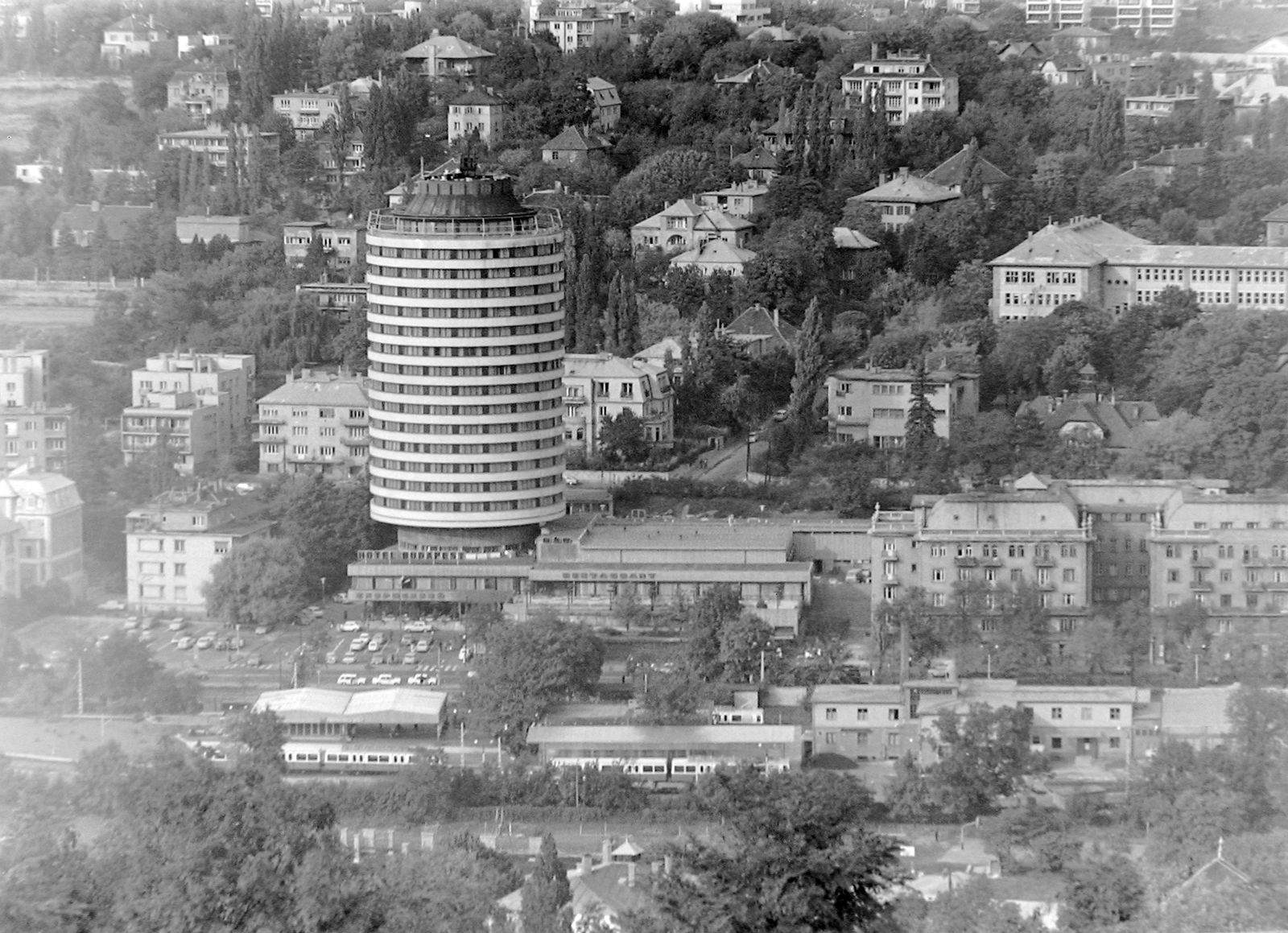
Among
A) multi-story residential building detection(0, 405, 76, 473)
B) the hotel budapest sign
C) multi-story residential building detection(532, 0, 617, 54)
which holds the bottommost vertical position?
the hotel budapest sign

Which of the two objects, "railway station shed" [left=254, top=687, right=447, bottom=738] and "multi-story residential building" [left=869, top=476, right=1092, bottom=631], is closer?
"railway station shed" [left=254, top=687, right=447, bottom=738]

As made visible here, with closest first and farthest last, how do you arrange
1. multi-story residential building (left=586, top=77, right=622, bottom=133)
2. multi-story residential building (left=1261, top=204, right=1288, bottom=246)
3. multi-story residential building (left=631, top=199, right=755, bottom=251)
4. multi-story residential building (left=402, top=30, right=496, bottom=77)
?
1. multi-story residential building (left=1261, top=204, right=1288, bottom=246)
2. multi-story residential building (left=631, top=199, right=755, bottom=251)
3. multi-story residential building (left=586, top=77, right=622, bottom=133)
4. multi-story residential building (left=402, top=30, right=496, bottom=77)

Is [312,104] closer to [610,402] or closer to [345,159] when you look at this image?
[345,159]

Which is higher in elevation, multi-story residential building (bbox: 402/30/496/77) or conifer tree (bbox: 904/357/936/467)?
multi-story residential building (bbox: 402/30/496/77)

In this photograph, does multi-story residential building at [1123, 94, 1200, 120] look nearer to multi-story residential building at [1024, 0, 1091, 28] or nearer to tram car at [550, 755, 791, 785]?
multi-story residential building at [1024, 0, 1091, 28]

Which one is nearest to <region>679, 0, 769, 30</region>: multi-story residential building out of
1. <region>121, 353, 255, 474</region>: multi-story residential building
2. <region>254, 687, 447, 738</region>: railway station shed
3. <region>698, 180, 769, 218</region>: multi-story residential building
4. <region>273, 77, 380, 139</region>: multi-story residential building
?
<region>273, 77, 380, 139</region>: multi-story residential building

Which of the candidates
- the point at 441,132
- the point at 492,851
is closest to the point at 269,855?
the point at 492,851

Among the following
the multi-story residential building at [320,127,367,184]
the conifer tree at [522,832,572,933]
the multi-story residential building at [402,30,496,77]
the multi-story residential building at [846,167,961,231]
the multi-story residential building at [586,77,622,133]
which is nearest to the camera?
the conifer tree at [522,832,572,933]
